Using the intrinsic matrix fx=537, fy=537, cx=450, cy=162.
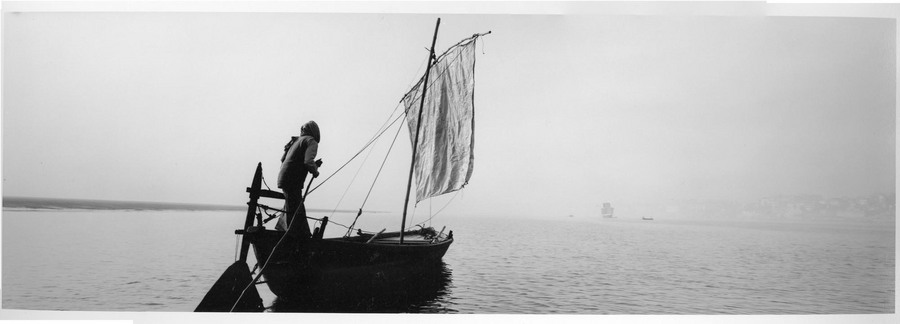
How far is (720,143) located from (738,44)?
107 cm

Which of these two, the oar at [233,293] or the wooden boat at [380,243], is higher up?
the wooden boat at [380,243]

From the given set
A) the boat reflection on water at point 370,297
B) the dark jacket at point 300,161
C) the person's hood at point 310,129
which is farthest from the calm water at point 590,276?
the person's hood at point 310,129

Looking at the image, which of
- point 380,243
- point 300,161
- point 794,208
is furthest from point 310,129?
point 794,208

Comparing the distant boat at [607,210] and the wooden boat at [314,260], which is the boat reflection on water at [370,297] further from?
the distant boat at [607,210]

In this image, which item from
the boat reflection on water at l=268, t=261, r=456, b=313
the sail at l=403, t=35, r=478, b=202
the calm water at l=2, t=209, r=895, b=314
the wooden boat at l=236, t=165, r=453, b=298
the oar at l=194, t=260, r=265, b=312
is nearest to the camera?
the oar at l=194, t=260, r=265, b=312

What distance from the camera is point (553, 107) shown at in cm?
610

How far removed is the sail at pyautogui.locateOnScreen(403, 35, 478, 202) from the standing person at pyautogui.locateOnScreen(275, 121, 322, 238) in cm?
177

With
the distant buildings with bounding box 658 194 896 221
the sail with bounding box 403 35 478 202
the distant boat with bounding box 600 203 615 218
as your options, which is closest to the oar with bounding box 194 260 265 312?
the sail with bounding box 403 35 478 202

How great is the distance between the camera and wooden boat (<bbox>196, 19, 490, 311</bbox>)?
4.85m

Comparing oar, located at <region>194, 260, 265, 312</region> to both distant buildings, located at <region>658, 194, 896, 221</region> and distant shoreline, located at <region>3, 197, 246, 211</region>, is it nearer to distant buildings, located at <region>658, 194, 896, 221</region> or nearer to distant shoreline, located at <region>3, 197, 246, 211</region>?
distant shoreline, located at <region>3, 197, 246, 211</region>

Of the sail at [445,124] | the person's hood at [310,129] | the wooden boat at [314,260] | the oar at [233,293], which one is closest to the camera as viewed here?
the oar at [233,293]

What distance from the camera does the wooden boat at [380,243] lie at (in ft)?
15.9

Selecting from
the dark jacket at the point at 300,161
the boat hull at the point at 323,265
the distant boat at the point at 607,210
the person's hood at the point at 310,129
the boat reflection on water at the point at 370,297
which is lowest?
the boat reflection on water at the point at 370,297

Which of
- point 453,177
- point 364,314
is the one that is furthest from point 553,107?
point 364,314
